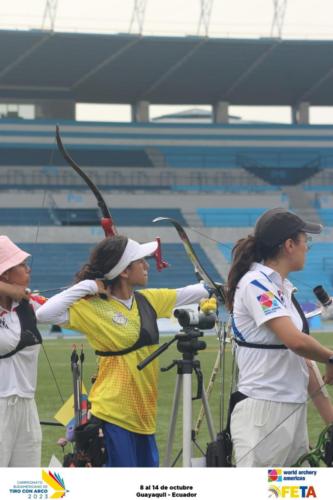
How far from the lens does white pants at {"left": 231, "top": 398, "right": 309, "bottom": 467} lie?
4207mm

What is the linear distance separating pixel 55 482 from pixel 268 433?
2.58 ft

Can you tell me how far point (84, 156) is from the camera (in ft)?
159

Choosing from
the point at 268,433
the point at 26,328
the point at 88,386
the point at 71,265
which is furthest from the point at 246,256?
the point at 71,265

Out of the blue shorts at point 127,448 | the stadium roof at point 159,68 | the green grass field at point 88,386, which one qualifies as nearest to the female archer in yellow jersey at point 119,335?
the blue shorts at point 127,448

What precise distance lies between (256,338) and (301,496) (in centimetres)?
59

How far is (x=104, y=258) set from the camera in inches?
203

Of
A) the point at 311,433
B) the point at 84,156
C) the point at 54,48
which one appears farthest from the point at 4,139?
the point at 311,433

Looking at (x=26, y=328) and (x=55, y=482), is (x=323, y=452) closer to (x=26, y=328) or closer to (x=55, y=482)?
(x=55, y=482)

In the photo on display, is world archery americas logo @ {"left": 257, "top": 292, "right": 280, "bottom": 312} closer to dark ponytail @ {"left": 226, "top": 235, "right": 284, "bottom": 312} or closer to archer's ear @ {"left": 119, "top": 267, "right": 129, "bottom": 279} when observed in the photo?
dark ponytail @ {"left": 226, "top": 235, "right": 284, "bottom": 312}

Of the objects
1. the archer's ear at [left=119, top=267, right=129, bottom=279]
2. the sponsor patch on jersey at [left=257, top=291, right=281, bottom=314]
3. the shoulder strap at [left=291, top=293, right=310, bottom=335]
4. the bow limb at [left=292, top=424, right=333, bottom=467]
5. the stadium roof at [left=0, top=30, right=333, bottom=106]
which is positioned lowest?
the bow limb at [left=292, top=424, right=333, bottom=467]

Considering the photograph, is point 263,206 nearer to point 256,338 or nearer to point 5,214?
point 5,214

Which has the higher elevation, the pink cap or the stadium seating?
the pink cap

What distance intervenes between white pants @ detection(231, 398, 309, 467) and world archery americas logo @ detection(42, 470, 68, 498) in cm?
63

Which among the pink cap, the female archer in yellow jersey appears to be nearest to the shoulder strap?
the female archer in yellow jersey
